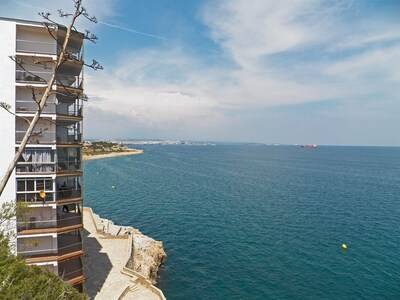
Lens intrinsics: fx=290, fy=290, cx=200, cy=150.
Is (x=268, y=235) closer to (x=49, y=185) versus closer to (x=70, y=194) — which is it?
(x=70, y=194)

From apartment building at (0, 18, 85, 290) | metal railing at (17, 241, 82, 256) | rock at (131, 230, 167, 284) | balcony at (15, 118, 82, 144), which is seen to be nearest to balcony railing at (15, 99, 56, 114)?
apartment building at (0, 18, 85, 290)

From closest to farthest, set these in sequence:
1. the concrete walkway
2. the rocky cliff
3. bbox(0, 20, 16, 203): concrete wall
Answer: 1. bbox(0, 20, 16, 203): concrete wall
2. the concrete walkway
3. the rocky cliff

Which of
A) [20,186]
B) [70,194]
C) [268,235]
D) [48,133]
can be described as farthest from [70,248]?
[268,235]

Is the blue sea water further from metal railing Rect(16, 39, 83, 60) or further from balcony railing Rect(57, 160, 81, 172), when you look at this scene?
metal railing Rect(16, 39, 83, 60)

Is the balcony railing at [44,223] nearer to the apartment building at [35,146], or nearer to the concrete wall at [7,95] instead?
the apartment building at [35,146]

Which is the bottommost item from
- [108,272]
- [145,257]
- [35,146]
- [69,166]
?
[145,257]

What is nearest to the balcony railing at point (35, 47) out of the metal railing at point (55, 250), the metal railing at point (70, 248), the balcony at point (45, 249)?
the balcony at point (45, 249)

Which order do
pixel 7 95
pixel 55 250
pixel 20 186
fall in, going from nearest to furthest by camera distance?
pixel 7 95, pixel 20 186, pixel 55 250
